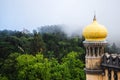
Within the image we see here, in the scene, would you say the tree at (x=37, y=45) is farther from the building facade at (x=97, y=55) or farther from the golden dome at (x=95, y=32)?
the golden dome at (x=95, y=32)

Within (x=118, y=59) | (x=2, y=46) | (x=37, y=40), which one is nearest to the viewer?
(x=118, y=59)

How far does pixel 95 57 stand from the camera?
4262 cm

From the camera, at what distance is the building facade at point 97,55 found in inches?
1640

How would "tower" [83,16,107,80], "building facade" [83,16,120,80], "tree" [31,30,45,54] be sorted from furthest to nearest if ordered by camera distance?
"tree" [31,30,45,54] → "tower" [83,16,107,80] → "building facade" [83,16,120,80]

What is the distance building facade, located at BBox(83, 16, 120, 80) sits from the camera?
1640 inches

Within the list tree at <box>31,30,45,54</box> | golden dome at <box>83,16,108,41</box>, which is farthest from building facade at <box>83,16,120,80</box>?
tree at <box>31,30,45,54</box>

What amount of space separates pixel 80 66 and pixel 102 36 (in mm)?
30256

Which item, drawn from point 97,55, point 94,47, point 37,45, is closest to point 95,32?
point 94,47

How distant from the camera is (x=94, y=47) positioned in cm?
4256

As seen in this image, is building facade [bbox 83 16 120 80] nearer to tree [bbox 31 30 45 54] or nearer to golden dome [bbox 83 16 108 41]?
golden dome [bbox 83 16 108 41]

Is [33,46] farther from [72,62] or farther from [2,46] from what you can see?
[72,62]

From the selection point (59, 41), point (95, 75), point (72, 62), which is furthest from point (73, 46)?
point (95, 75)

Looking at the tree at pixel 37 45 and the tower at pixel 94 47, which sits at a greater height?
the tower at pixel 94 47

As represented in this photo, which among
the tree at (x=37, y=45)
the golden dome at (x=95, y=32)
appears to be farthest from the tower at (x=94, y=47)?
the tree at (x=37, y=45)
